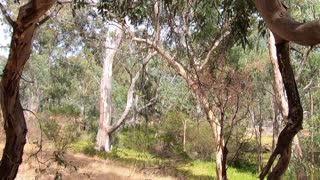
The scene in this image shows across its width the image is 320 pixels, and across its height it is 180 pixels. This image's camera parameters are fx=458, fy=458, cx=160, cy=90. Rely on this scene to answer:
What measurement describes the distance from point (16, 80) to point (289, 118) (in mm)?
1670

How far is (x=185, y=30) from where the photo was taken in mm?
6977

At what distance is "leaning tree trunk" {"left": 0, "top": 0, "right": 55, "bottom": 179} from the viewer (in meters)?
2.45

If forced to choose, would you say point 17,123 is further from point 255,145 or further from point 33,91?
point 33,91

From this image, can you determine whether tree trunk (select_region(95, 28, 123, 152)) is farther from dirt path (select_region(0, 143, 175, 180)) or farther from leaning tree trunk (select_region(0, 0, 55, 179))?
leaning tree trunk (select_region(0, 0, 55, 179))

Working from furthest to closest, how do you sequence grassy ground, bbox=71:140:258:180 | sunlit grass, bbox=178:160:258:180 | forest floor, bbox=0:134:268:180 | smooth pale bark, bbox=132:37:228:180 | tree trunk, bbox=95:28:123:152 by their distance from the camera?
tree trunk, bbox=95:28:123:152 < sunlit grass, bbox=178:160:258:180 < grassy ground, bbox=71:140:258:180 < forest floor, bbox=0:134:268:180 < smooth pale bark, bbox=132:37:228:180

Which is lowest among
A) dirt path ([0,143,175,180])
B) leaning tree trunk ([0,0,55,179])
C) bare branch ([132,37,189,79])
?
dirt path ([0,143,175,180])

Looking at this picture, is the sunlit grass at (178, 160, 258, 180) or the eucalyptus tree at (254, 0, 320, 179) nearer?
the eucalyptus tree at (254, 0, 320, 179)

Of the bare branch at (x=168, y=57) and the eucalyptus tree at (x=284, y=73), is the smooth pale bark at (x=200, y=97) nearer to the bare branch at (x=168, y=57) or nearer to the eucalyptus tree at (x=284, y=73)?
the bare branch at (x=168, y=57)

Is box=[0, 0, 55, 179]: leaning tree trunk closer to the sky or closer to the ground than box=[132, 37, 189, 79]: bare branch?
closer to the ground

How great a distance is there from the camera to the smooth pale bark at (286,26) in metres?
1.54

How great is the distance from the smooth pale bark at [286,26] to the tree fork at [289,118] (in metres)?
0.07

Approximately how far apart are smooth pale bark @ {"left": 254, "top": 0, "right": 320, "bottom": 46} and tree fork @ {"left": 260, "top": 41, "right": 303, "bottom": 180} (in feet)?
0.23

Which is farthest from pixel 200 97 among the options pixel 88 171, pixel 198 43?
pixel 88 171

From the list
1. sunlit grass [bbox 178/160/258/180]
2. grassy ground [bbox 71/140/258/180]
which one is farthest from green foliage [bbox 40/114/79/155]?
sunlit grass [bbox 178/160/258/180]
